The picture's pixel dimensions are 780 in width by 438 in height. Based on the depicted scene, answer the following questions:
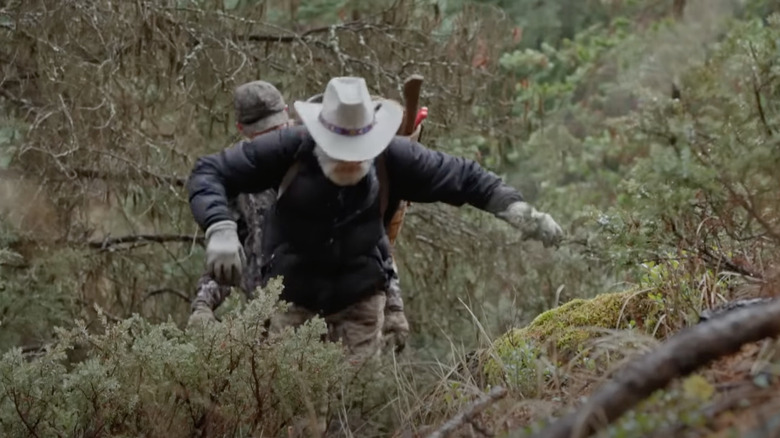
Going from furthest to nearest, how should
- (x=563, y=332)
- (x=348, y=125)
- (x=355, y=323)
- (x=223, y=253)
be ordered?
1. (x=355, y=323)
2. (x=348, y=125)
3. (x=223, y=253)
4. (x=563, y=332)

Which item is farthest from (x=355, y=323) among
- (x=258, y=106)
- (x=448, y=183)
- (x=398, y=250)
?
(x=398, y=250)

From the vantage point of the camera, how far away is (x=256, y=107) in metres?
6.34

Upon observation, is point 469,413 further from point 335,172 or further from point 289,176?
point 289,176

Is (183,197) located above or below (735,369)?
below

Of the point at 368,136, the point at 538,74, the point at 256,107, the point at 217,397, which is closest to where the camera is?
the point at 217,397

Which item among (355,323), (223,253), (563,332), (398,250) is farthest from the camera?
(398,250)

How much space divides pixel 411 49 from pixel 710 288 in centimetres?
512

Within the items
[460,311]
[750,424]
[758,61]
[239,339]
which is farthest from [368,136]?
[460,311]

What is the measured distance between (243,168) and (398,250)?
4.03 meters

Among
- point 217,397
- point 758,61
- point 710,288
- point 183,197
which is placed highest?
point 758,61

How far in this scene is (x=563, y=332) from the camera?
5059 mm

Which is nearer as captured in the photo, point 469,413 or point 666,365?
point 666,365

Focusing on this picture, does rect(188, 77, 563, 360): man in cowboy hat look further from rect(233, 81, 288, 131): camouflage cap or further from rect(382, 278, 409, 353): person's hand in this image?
rect(233, 81, 288, 131): camouflage cap

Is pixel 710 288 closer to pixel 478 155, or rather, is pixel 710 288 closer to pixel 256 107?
pixel 256 107
